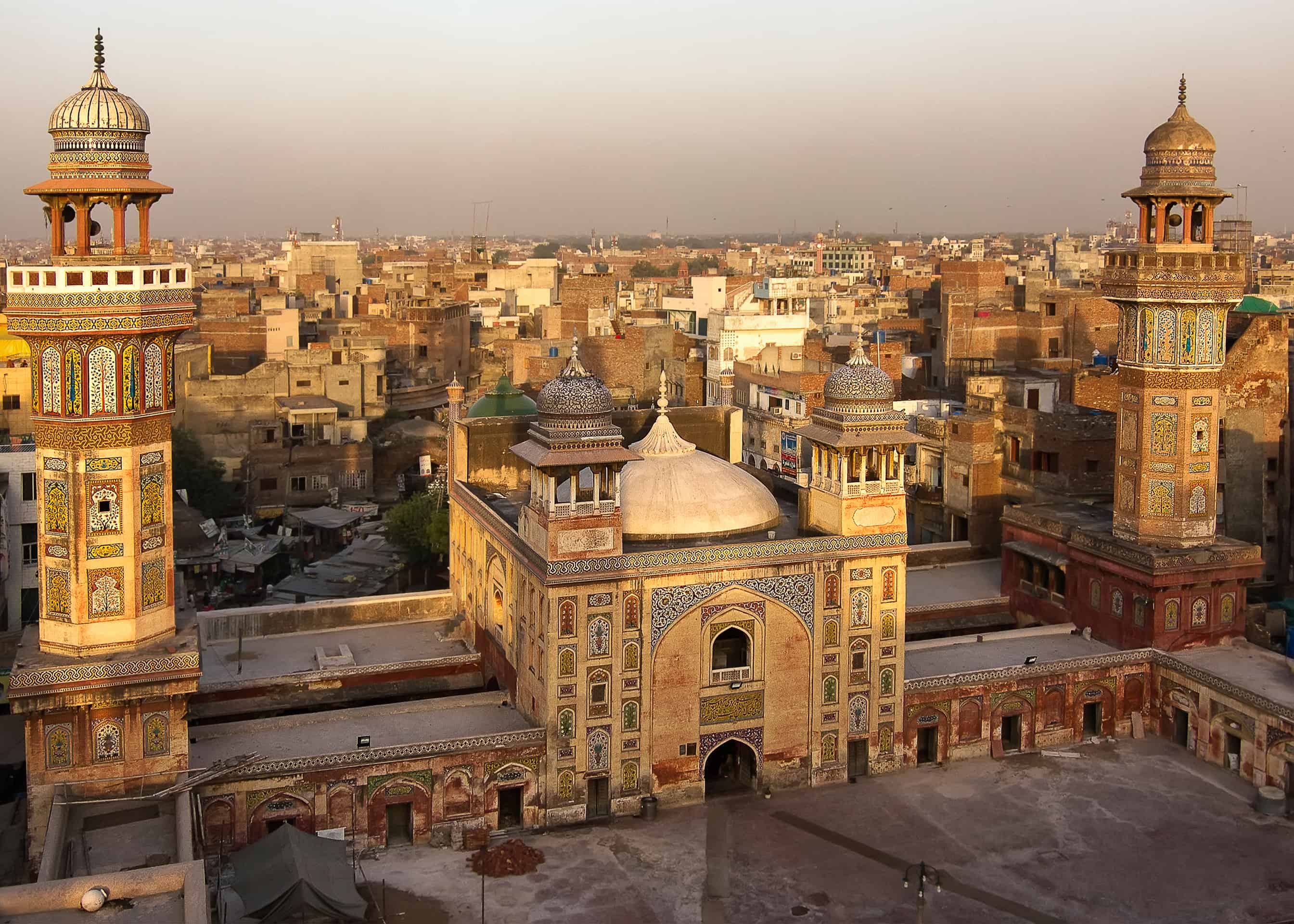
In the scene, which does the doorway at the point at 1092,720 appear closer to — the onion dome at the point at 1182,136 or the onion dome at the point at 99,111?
the onion dome at the point at 1182,136

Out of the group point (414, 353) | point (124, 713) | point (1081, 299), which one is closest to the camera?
point (124, 713)

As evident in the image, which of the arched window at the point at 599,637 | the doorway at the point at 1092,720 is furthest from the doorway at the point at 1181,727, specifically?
the arched window at the point at 599,637

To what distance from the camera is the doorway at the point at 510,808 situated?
21703 millimetres

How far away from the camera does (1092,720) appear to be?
84.8 ft

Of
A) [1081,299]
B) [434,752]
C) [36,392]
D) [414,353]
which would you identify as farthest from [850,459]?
[414,353]

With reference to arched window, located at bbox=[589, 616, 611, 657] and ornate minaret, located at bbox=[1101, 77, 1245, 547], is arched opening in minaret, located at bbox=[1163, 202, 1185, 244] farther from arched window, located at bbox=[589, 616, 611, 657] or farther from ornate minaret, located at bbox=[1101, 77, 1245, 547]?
arched window, located at bbox=[589, 616, 611, 657]

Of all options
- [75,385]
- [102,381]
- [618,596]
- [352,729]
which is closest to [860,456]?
[618,596]

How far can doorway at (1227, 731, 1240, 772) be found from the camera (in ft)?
78.4

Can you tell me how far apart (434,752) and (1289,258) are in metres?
158

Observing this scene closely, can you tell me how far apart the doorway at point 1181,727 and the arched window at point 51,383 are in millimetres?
20082

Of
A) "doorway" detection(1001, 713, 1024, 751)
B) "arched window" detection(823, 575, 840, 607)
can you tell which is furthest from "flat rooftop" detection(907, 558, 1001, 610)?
"arched window" detection(823, 575, 840, 607)

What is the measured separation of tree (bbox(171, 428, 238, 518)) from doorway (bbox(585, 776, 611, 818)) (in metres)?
28.1

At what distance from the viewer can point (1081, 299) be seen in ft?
197

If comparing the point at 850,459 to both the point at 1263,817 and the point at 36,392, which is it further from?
the point at 36,392
